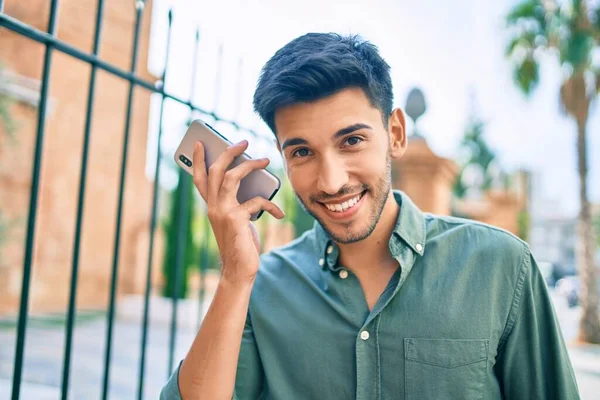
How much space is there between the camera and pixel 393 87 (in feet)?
5.71

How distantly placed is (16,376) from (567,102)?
32.8 ft

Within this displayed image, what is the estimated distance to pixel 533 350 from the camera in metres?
1.36

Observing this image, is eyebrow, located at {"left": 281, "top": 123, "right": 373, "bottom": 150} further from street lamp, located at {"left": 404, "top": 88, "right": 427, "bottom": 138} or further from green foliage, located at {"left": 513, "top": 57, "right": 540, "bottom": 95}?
green foliage, located at {"left": 513, "top": 57, "right": 540, "bottom": 95}

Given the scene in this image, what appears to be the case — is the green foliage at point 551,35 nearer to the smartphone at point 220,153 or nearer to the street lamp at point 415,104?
the street lamp at point 415,104

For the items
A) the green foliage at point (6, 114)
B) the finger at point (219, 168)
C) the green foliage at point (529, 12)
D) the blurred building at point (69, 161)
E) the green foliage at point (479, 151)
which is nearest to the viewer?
the finger at point (219, 168)

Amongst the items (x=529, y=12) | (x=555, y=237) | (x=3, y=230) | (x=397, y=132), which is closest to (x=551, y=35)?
(x=529, y=12)

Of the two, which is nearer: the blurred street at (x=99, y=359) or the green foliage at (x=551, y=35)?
the blurred street at (x=99, y=359)

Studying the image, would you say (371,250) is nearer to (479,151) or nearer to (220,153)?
(220,153)

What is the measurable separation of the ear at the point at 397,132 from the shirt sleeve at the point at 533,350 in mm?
561

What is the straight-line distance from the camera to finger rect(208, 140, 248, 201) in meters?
1.45

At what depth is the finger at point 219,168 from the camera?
1452mm

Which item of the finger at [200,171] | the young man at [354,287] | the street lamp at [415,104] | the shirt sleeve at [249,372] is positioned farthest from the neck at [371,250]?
the street lamp at [415,104]

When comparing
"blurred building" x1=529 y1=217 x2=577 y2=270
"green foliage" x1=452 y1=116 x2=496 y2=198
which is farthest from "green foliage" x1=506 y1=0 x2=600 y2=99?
"blurred building" x1=529 y1=217 x2=577 y2=270

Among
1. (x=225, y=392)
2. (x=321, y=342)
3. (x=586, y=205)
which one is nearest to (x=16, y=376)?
(x=225, y=392)
